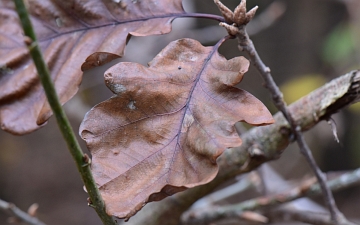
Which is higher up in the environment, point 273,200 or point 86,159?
point 86,159

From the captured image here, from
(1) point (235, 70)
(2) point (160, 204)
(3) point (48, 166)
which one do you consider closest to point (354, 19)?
(2) point (160, 204)

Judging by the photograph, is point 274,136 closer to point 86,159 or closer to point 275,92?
point 275,92

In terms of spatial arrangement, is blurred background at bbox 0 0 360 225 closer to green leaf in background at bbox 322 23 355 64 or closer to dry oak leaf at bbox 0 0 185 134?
green leaf in background at bbox 322 23 355 64

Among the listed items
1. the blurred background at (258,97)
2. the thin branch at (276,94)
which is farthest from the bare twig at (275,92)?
the blurred background at (258,97)

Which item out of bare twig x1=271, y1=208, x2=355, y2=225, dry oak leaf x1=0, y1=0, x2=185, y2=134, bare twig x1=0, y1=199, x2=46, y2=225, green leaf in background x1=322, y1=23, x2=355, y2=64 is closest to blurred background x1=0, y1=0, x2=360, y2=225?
green leaf in background x1=322, y1=23, x2=355, y2=64

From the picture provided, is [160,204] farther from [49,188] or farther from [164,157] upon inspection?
[49,188]

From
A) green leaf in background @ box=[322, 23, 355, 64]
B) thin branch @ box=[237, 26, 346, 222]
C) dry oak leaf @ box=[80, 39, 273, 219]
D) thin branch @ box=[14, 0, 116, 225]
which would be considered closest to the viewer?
thin branch @ box=[14, 0, 116, 225]

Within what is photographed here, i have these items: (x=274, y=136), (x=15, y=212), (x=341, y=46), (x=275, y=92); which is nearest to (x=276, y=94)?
(x=275, y=92)
